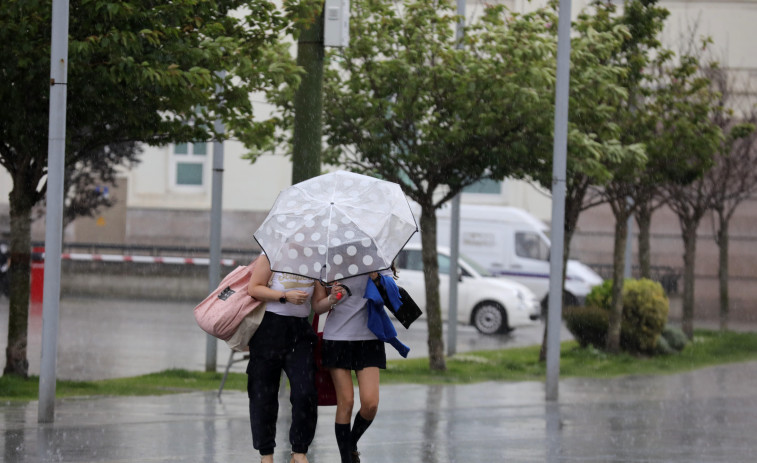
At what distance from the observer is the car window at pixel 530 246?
2627 cm

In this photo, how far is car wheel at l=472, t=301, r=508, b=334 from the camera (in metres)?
23.0

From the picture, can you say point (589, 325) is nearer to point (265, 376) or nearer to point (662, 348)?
point (662, 348)

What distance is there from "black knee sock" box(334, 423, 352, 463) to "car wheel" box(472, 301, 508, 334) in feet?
52.1

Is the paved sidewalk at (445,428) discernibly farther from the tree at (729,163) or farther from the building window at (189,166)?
the building window at (189,166)

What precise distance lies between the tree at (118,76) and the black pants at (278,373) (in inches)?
166

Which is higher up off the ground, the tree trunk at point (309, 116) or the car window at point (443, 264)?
the tree trunk at point (309, 116)

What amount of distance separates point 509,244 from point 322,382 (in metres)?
19.6

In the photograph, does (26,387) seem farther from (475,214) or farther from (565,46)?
(475,214)

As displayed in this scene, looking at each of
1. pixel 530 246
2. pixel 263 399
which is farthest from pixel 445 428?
pixel 530 246

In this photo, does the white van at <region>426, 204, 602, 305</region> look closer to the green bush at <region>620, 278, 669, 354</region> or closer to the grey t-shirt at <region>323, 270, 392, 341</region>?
the green bush at <region>620, 278, 669, 354</region>

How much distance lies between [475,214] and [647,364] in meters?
10.2

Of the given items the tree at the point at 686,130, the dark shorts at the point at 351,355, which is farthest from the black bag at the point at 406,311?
the tree at the point at 686,130

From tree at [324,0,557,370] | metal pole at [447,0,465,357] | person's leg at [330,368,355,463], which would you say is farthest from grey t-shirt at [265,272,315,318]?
metal pole at [447,0,465,357]

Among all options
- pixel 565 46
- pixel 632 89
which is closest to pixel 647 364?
pixel 632 89
